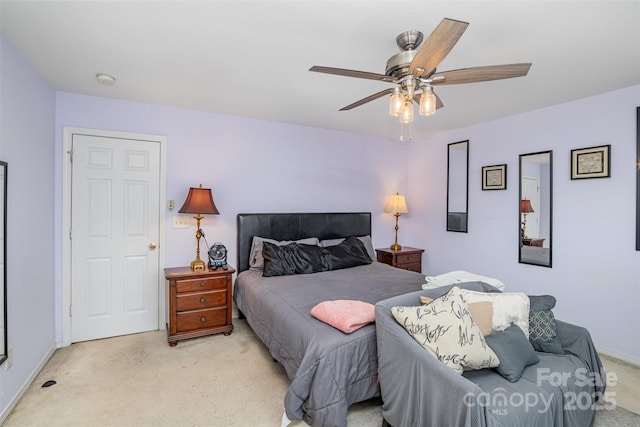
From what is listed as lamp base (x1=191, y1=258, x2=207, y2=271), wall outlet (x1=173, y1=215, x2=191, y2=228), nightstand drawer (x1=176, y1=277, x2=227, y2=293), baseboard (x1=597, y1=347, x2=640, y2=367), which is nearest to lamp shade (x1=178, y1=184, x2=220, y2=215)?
wall outlet (x1=173, y1=215, x2=191, y2=228)

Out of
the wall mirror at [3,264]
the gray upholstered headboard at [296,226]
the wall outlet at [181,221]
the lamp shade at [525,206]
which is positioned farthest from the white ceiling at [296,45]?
the gray upholstered headboard at [296,226]

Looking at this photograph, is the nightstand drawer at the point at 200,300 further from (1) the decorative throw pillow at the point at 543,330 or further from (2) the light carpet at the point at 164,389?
(1) the decorative throw pillow at the point at 543,330

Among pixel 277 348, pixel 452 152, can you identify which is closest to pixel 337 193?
pixel 452 152

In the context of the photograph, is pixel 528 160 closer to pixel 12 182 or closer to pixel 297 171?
pixel 297 171

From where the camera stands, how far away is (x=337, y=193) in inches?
174

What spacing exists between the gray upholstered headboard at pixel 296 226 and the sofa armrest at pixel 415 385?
2126 millimetres

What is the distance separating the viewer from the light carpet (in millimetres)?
1978

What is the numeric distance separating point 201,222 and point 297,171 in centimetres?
136

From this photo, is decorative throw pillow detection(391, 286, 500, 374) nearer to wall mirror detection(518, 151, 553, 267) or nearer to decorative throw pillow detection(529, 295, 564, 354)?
decorative throw pillow detection(529, 295, 564, 354)

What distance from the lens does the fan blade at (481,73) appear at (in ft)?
5.27

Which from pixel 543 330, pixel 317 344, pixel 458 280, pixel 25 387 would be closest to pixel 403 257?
pixel 458 280

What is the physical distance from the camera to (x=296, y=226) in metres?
3.96

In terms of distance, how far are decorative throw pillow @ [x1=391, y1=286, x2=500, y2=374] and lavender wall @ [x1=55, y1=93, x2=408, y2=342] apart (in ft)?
8.25

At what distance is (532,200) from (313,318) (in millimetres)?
2854
